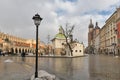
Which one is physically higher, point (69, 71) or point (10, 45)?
point (10, 45)

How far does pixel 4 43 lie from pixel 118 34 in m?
64.5

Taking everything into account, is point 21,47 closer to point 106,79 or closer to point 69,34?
point 69,34

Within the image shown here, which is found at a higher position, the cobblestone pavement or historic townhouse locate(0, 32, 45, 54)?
historic townhouse locate(0, 32, 45, 54)

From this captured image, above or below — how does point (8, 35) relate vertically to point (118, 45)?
above

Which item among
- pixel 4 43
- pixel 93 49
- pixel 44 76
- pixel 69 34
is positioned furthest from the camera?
pixel 93 49

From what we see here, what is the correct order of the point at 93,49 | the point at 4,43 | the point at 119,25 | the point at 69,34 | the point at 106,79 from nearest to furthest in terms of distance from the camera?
the point at 106,79
the point at 69,34
the point at 119,25
the point at 4,43
the point at 93,49

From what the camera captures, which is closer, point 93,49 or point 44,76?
point 44,76

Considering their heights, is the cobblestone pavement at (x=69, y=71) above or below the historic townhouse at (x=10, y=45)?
below

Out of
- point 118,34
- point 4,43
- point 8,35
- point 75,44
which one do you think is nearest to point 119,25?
point 118,34

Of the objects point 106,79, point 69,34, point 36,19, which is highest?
point 69,34

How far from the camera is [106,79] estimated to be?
43.8ft

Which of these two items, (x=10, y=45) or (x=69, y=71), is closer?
(x=69, y=71)

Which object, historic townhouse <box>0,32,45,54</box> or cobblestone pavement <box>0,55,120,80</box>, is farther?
historic townhouse <box>0,32,45,54</box>

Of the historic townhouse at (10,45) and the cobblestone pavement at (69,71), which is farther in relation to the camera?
the historic townhouse at (10,45)
